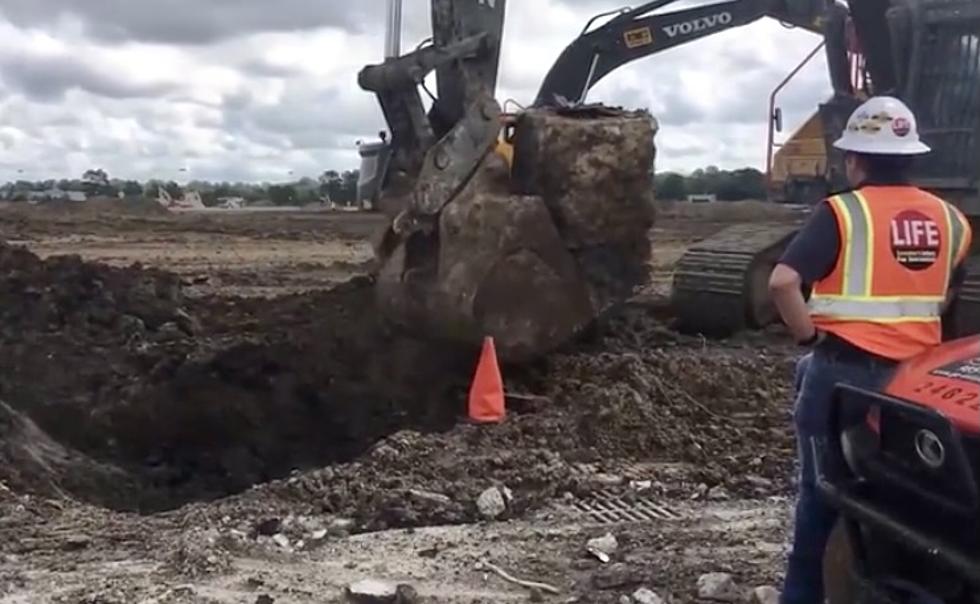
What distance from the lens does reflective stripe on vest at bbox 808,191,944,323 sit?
14.5 ft

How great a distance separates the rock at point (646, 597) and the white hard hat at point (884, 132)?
5.87 feet

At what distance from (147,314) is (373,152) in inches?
99.1

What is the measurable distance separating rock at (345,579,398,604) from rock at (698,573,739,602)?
1126 millimetres

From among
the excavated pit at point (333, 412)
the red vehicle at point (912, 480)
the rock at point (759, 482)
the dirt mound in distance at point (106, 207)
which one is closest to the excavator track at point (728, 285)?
the excavated pit at point (333, 412)

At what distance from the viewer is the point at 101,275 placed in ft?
38.7

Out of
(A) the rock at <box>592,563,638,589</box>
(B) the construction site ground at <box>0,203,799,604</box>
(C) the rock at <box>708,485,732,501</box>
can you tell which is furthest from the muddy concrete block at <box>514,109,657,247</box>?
(A) the rock at <box>592,563,638,589</box>

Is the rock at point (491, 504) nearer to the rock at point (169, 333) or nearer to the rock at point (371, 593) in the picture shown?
the rock at point (371, 593)

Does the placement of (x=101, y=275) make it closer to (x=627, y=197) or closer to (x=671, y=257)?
(x=627, y=197)

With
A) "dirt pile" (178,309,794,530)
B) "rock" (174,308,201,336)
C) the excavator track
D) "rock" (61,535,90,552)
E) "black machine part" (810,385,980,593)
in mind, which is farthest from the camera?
the excavator track

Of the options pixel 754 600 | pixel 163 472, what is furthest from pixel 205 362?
pixel 754 600

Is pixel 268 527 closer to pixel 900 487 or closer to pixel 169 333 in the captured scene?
pixel 900 487

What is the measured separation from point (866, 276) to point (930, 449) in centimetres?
92

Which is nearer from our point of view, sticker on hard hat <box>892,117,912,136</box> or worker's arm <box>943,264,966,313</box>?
sticker on hard hat <box>892,117,912,136</box>

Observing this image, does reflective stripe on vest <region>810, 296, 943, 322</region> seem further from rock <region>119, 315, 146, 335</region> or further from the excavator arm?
the excavator arm
